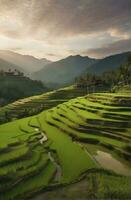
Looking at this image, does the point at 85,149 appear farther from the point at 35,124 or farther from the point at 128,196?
the point at 35,124

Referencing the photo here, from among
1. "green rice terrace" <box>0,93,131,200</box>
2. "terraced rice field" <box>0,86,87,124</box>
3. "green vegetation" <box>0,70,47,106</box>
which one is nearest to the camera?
"green rice terrace" <box>0,93,131,200</box>

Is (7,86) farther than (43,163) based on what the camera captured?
Yes

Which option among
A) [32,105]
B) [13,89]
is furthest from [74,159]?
[13,89]

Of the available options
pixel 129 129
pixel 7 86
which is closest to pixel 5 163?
pixel 129 129

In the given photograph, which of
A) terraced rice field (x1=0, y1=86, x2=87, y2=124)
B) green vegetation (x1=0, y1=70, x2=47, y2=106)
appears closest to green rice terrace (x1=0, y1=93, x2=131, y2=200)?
terraced rice field (x1=0, y1=86, x2=87, y2=124)

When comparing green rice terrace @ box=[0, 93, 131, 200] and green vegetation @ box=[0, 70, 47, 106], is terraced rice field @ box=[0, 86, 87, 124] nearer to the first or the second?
green rice terrace @ box=[0, 93, 131, 200]

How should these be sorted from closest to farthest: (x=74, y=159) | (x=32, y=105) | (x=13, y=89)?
1. (x=74, y=159)
2. (x=32, y=105)
3. (x=13, y=89)

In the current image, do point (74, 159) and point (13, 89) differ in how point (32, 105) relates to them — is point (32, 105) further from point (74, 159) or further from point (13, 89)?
point (13, 89)

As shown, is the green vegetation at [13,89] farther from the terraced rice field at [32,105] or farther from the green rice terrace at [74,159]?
the green rice terrace at [74,159]
